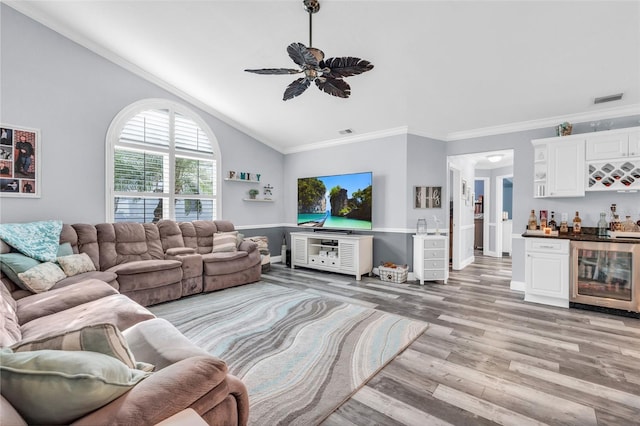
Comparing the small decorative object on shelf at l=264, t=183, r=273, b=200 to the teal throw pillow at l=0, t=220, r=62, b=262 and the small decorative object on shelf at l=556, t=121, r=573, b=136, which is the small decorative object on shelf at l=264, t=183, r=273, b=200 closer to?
the teal throw pillow at l=0, t=220, r=62, b=262

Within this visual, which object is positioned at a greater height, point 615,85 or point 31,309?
point 615,85

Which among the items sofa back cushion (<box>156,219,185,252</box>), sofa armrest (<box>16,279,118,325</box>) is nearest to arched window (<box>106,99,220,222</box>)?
sofa back cushion (<box>156,219,185,252</box>)

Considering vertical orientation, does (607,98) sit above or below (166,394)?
above

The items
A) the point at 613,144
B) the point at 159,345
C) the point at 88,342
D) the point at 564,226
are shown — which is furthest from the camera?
the point at 564,226

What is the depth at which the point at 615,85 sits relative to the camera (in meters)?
3.26

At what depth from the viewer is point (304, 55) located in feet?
7.66

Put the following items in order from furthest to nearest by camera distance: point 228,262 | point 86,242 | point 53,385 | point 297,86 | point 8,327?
1. point 228,262
2. point 86,242
3. point 297,86
4. point 8,327
5. point 53,385

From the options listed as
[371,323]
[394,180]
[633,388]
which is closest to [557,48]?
[394,180]

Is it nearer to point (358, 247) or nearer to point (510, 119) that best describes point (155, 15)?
point (358, 247)

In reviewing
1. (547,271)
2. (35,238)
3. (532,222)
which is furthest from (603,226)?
(35,238)

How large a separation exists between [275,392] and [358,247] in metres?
3.16

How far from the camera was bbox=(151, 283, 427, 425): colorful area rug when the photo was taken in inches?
74.1

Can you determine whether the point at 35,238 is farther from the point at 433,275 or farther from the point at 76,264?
the point at 433,275

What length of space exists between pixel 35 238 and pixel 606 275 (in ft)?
21.2
